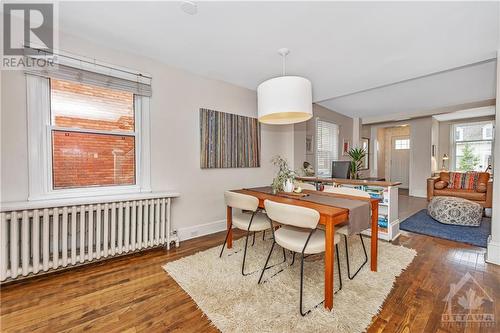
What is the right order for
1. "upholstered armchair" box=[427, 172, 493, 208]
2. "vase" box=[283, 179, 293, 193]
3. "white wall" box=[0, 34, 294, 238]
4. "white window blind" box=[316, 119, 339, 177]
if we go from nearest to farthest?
"white wall" box=[0, 34, 294, 238] → "vase" box=[283, 179, 293, 193] → "upholstered armchair" box=[427, 172, 493, 208] → "white window blind" box=[316, 119, 339, 177]

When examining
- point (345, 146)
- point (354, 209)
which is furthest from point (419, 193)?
point (354, 209)

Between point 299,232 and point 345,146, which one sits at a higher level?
point 345,146

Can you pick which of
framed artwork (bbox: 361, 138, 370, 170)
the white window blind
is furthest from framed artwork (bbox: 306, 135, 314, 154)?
framed artwork (bbox: 361, 138, 370, 170)

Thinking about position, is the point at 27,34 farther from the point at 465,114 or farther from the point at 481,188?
the point at 465,114

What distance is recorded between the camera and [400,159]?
309 inches

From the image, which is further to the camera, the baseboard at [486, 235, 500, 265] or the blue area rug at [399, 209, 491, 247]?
the blue area rug at [399, 209, 491, 247]

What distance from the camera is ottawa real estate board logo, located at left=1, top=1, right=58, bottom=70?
6.19ft

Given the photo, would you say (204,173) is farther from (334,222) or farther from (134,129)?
(334,222)

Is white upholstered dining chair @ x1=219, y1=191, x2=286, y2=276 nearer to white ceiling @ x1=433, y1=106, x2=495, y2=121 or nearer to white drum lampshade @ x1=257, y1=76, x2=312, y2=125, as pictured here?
white drum lampshade @ x1=257, y1=76, x2=312, y2=125

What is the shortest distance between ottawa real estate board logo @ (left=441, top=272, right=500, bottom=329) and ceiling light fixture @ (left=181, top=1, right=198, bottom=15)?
2998 millimetres

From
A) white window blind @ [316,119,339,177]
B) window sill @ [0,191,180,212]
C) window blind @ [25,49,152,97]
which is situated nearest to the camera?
window sill @ [0,191,180,212]

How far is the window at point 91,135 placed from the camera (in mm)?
2219

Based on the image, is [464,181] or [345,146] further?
[345,146]

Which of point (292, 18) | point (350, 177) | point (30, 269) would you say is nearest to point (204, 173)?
point (30, 269)
